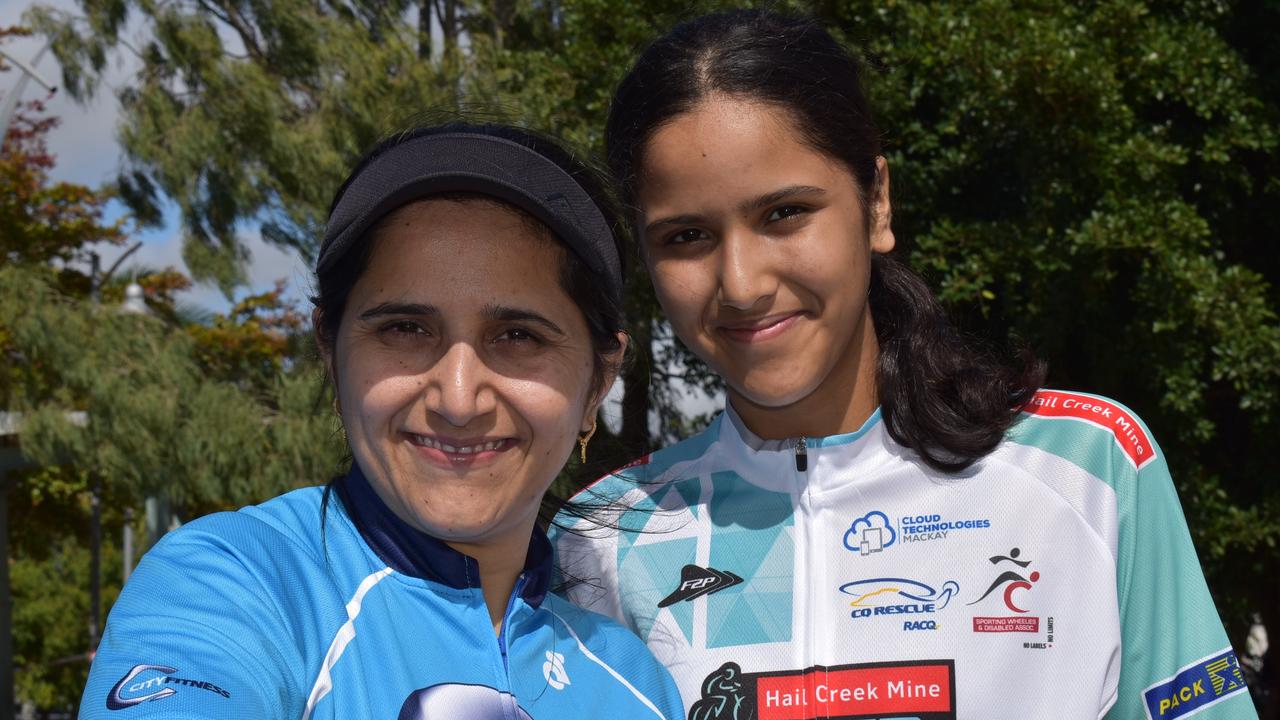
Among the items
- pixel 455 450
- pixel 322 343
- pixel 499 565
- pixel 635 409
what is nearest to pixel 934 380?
pixel 499 565

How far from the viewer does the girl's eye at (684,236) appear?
8.16 feet

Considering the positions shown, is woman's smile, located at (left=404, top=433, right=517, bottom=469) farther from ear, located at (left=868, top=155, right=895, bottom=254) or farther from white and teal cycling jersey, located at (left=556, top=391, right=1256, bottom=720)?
ear, located at (left=868, top=155, right=895, bottom=254)

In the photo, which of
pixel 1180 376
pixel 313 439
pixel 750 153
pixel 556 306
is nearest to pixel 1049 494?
pixel 750 153

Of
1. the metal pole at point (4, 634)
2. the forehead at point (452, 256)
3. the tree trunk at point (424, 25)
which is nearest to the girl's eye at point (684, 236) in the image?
the forehead at point (452, 256)

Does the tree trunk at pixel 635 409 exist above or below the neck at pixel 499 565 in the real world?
above

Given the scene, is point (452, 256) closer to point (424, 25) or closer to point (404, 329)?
point (404, 329)

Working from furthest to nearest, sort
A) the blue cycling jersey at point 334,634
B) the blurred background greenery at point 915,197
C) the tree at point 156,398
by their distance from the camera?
the tree at point 156,398 → the blurred background greenery at point 915,197 → the blue cycling jersey at point 334,634

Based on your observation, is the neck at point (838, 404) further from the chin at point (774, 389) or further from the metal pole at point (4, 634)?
the metal pole at point (4, 634)

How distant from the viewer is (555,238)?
1936mm

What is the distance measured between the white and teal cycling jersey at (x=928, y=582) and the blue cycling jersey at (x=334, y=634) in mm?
414

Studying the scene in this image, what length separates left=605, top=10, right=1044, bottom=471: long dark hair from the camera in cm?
252

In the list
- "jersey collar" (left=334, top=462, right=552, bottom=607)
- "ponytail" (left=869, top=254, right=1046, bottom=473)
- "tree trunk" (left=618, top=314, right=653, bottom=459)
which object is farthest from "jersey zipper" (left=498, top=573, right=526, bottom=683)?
"tree trunk" (left=618, top=314, right=653, bottom=459)

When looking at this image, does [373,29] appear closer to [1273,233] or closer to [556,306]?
[1273,233]

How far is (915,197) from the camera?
752 centimetres
